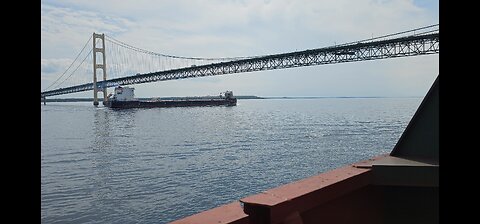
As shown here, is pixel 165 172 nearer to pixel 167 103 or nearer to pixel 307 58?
pixel 307 58

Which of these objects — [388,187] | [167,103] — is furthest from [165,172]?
[167,103]

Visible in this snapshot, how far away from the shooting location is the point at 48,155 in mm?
21016

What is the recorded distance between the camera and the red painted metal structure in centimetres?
254

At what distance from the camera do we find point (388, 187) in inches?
118

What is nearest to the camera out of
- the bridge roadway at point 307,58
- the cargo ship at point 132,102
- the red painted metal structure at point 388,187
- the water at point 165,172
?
the red painted metal structure at point 388,187

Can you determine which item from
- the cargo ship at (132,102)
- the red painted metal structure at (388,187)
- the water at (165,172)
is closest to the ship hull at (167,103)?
the cargo ship at (132,102)

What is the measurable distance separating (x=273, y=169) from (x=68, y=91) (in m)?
94.4

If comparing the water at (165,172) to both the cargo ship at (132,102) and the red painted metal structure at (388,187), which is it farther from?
the cargo ship at (132,102)

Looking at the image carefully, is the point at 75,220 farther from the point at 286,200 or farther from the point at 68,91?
the point at 68,91

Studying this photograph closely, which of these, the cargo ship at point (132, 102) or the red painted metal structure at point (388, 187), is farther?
the cargo ship at point (132, 102)

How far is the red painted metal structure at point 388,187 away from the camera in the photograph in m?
2.54
